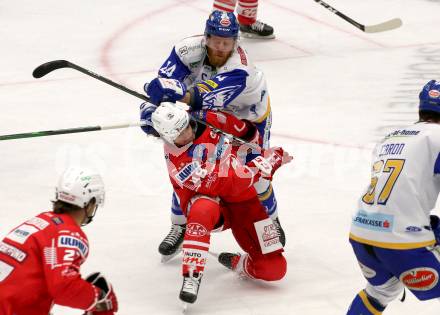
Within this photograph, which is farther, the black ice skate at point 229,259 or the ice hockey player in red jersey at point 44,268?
the black ice skate at point 229,259

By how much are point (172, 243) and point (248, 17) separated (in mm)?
4077

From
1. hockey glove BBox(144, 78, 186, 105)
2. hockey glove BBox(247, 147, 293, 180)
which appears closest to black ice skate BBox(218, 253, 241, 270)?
hockey glove BBox(247, 147, 293, 180)

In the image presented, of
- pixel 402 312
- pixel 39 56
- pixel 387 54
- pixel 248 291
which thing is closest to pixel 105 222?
pixel 248 291

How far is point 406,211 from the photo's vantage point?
12.9 ft

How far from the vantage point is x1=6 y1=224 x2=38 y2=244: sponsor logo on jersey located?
3537mm

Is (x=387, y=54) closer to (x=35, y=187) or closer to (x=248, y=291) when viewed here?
(x=35, y=187)

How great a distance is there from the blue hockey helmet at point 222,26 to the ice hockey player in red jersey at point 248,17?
3228 mm

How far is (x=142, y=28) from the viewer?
32.0ft

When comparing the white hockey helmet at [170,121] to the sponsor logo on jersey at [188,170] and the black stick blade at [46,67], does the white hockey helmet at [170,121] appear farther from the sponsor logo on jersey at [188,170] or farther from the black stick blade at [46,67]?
the black stick blade at [46,67]

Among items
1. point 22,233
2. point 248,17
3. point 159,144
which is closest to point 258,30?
point 248,17

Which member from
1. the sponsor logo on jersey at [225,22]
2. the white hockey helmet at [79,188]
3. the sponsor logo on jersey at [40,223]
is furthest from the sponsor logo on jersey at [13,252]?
the sponsor logo on jersey at [225,22]

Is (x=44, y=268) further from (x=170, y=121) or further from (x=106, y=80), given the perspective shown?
(x=106, y=80)

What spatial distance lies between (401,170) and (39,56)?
17.8 feet

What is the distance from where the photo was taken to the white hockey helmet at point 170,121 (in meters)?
4.55
